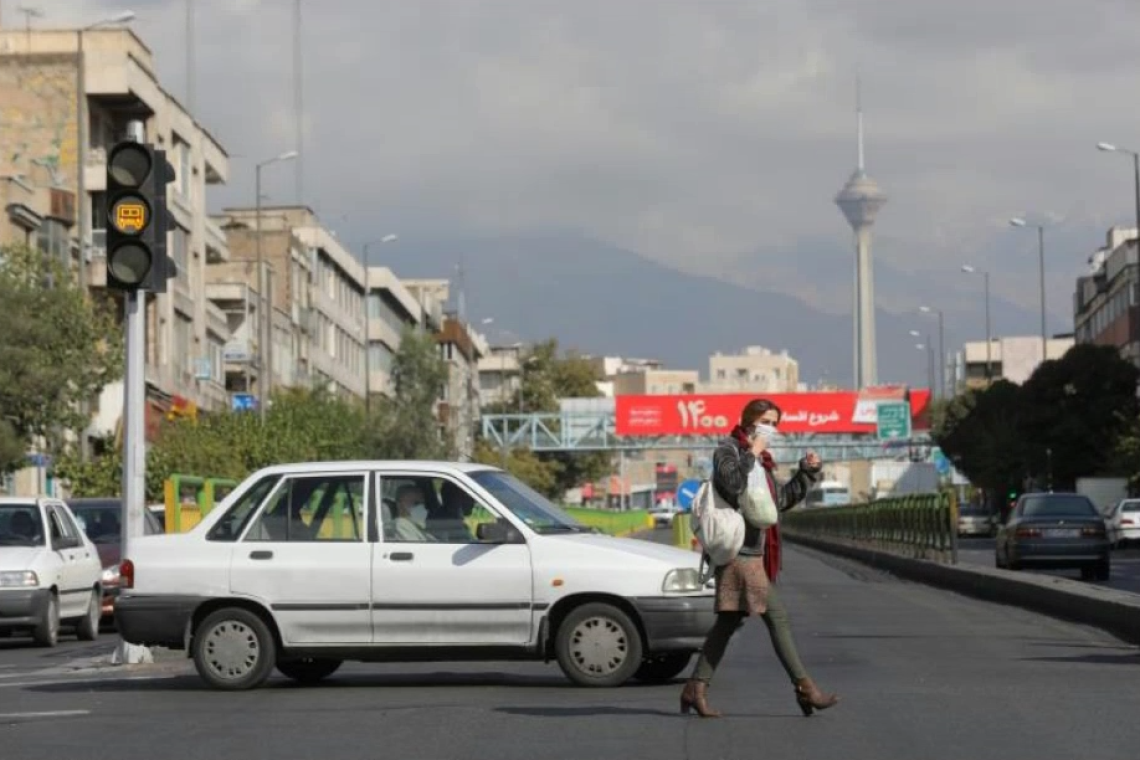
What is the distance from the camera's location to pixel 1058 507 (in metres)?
41.2

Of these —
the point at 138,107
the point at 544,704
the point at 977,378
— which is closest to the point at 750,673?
the point at 544,704

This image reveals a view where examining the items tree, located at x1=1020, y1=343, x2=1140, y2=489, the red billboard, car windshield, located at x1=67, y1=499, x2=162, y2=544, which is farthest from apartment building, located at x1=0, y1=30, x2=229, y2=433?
the red billboard

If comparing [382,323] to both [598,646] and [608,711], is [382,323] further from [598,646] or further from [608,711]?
[608,711]

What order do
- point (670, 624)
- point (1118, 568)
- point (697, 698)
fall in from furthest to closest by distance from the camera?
point (1118, 568), point (670, 624), point (697, 698)

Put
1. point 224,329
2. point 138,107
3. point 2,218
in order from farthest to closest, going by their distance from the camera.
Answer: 1. point 224,329
2. point 138,107
3. point 2,218

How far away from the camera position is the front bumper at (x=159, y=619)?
16.6 meters

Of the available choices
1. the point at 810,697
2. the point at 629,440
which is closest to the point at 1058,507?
the point at 810,697

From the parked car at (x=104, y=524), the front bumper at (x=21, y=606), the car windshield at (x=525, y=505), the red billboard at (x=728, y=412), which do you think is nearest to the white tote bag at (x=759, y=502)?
the car windshield at (x=525, y=505)

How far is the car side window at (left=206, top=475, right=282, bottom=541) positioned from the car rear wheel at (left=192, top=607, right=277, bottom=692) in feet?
1.81

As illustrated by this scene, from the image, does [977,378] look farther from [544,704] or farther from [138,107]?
[544,704]

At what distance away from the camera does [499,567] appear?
1617 centimetres

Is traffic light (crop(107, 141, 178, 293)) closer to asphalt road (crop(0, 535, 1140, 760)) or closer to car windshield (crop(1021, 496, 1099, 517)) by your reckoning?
asphalt road (crop(0, 535, 1140, 760))

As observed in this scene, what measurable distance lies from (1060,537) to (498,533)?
2532 cm

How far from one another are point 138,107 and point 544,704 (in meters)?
61.6
